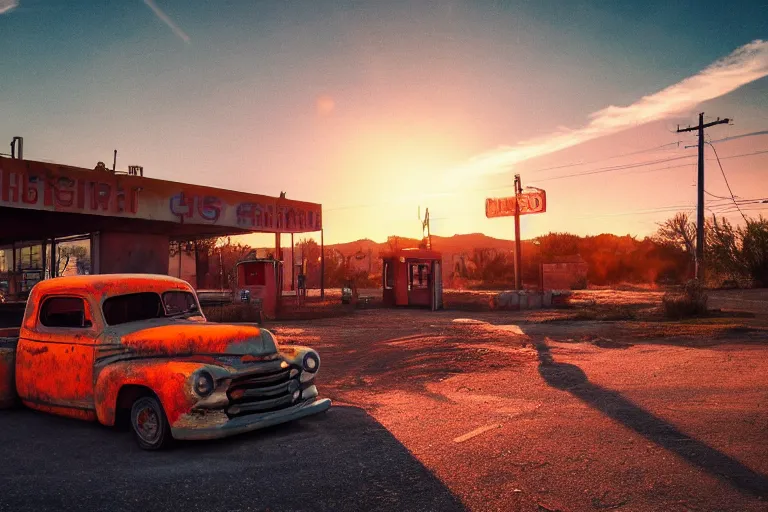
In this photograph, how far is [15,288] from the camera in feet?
87.6

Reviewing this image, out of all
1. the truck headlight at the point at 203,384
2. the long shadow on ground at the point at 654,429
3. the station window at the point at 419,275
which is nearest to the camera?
the long shadow on ground at the point at 654,429

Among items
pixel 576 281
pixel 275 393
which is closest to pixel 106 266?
pixel 275 393

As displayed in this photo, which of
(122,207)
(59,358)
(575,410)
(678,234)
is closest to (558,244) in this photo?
(678,234)

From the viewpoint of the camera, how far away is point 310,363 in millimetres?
6250

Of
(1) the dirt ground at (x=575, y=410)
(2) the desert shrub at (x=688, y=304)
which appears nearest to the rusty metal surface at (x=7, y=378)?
(1) the dirt ground at (x=575, y=410)

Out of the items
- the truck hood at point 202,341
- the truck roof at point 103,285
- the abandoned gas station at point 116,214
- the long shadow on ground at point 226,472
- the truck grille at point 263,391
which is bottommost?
the long shadow on ground at point 226,472

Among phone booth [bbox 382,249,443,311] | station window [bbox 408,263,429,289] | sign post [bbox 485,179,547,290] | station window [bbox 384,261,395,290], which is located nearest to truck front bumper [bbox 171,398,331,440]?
phone booth [bbox 382,249,443,311]

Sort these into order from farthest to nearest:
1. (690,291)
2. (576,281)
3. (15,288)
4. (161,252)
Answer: (576,281), (15,288), (161,252), (690,291)

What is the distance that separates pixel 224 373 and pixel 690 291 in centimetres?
1740

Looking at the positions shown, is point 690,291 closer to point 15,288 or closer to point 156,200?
point 156,200

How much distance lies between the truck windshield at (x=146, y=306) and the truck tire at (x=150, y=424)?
1157mm

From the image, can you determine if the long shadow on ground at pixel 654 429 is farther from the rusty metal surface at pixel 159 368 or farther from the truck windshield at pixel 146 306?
the truck windshield at pixel 146 306

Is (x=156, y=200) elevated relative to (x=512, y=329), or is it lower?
elevated

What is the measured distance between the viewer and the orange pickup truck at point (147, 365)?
5238 mm
